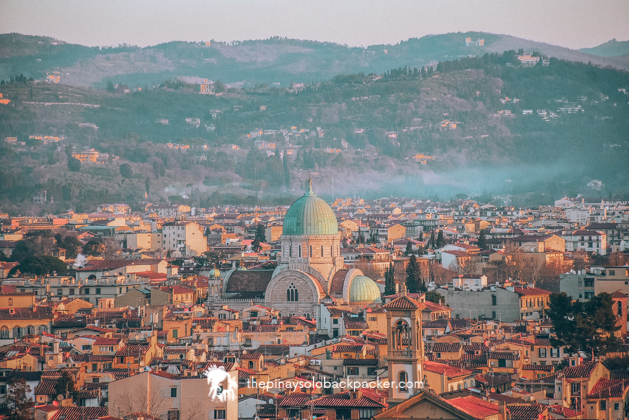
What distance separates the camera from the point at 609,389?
35938 mm

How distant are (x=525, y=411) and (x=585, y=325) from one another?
16145mm

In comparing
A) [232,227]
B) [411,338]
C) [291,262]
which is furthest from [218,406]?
[232,227]

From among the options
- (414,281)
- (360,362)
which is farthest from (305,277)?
(360,362)

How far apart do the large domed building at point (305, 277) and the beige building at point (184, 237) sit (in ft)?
167

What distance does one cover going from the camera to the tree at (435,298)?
62987 mm

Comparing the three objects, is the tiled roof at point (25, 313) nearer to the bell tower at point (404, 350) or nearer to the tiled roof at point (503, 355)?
the tiled roof at point (503, 355)

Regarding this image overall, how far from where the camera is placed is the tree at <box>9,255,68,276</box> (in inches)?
3238

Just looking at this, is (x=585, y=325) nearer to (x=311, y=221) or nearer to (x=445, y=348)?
(x=445, y=348)

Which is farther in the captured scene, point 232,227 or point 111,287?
point 232,227

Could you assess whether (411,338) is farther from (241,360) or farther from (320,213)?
(320,213)

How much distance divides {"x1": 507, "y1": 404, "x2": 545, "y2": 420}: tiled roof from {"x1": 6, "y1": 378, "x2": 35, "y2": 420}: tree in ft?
32.2

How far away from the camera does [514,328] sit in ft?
180

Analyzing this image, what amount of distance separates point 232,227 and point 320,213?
2986 inches

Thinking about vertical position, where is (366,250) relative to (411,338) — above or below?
below
